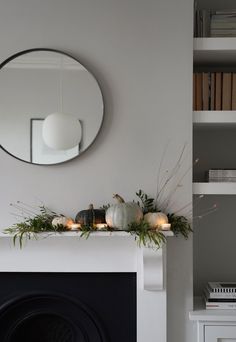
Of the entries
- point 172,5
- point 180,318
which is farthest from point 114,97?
point 180,318

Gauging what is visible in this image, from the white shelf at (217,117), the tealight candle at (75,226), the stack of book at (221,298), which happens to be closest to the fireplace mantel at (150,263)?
the tealight candle at (75,226)

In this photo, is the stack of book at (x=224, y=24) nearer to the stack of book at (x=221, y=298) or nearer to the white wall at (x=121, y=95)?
the white wall at (x=121, y=95)

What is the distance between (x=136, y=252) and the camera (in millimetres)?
2355

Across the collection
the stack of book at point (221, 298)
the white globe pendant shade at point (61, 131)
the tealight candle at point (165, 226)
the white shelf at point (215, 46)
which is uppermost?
the white shelf at point (215, 46)

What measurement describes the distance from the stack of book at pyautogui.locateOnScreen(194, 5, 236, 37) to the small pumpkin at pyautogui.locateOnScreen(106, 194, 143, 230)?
1.05 m

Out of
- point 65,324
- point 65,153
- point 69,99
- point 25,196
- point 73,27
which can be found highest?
point 73,27

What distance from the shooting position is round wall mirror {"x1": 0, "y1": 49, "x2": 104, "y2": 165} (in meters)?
2.39

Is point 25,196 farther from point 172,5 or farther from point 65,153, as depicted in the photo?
point 172,5

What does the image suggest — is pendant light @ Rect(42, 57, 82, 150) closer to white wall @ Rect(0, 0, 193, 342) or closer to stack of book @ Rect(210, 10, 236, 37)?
white wall @ Rect(0, 0, 193, 342)

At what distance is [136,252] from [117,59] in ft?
3.34

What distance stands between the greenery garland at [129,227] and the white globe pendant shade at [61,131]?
0.34 m

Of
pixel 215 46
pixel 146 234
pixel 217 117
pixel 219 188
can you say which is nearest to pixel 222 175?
pixel 219 188

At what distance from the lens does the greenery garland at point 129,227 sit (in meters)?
2.21

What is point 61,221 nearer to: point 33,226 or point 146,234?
point 33,226
